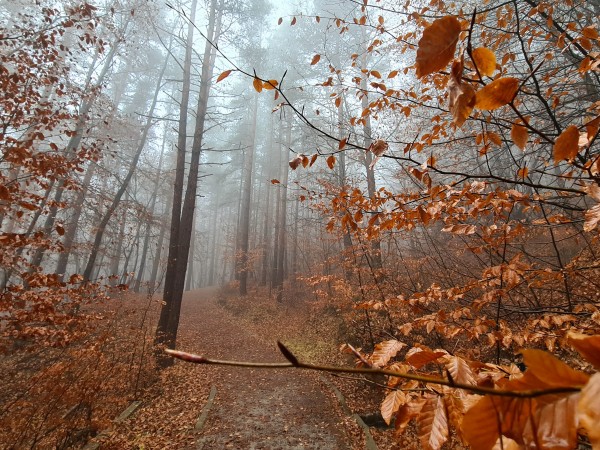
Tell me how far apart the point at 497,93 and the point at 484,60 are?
154mm

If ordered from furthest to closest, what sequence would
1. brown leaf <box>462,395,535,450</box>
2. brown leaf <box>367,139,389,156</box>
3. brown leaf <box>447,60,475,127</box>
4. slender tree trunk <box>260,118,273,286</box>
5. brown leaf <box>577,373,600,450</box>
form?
slender tree trunk <box>260,118,273,286</box>, brown leaf <box>367,139,389,156</box>, brown leaf <box>447,60,475,127</box>, brown leaf <box>462,395,535,450</box>, brown leaf <box>577,373,600,450</box>

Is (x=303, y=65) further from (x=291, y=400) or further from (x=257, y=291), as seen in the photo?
(x=291, y=400)

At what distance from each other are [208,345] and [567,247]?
12209mm

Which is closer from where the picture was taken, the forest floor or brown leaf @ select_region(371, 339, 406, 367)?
brown leaf @ select_region(371, 339, 406, 367)

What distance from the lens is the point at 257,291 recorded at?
17.2 m

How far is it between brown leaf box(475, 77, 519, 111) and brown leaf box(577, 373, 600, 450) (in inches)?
29.1

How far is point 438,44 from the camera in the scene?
779mm

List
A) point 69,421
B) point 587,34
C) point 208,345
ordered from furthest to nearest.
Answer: point 208,345 < point 69,421 < point 587,34

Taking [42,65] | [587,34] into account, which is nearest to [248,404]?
[587,34]

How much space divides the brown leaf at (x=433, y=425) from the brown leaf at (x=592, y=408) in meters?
0.63

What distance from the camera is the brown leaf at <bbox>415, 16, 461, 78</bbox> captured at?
2.51 feet

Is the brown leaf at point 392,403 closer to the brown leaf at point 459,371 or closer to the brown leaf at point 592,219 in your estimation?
the brown leaf at point 459,371

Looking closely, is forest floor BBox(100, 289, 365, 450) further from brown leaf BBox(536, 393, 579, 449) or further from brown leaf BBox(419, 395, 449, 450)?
brown leaf BBox(536, 393, 579, 449)

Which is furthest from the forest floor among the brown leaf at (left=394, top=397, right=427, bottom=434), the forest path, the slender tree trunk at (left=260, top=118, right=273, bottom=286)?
the slender tree trunk at (left=260, top=118, right=273, bottom=286)
